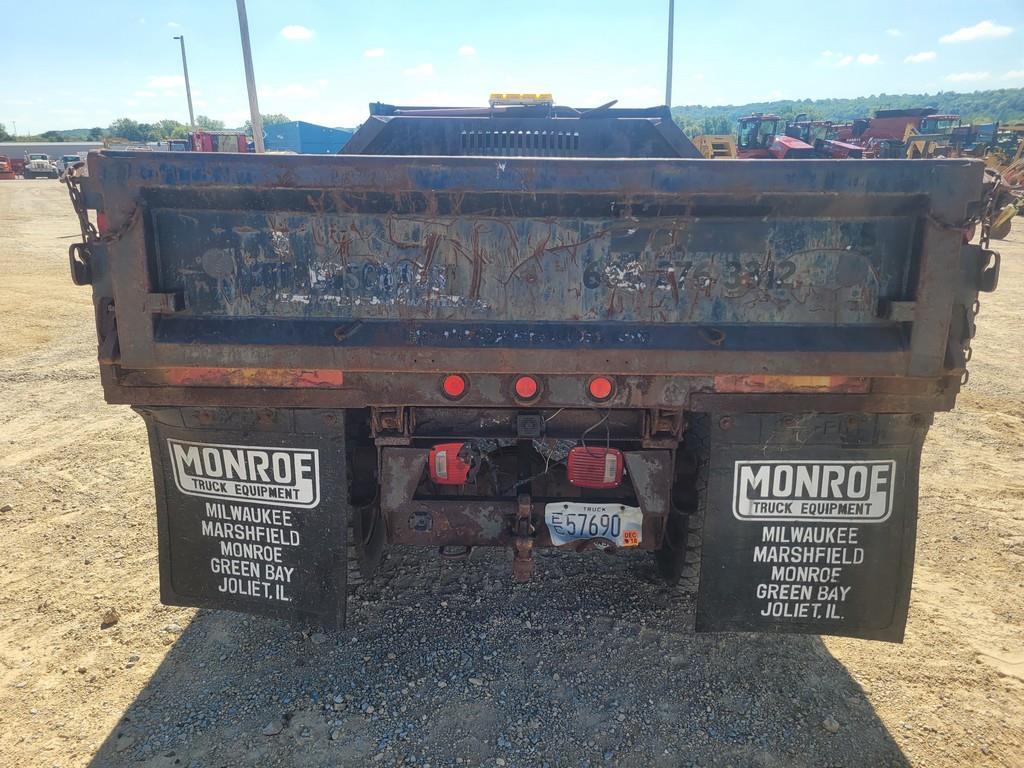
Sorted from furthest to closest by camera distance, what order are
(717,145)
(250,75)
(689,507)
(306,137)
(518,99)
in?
(306,137) < (717,145) < (250,75) < (518,99) < (689,507)

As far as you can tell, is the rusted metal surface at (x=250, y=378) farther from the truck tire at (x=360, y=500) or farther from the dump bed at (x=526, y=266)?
the truck tire at (x=360, y=500)

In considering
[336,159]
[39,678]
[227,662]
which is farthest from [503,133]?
[39,678]

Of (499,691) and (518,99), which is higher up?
(518,99)

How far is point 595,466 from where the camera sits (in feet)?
9.15

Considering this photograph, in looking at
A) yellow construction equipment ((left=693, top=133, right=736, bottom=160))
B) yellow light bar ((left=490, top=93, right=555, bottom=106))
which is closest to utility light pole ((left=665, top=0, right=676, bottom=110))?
yellow construction equipment ((left=693, top=133, right=736, bottom=160))

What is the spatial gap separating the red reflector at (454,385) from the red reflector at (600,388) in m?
0.47

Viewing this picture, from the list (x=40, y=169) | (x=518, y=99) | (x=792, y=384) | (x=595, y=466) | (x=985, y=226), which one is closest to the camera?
(x=985, y=226)

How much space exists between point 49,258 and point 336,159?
591 inches

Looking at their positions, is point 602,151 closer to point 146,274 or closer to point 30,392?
point 146,274

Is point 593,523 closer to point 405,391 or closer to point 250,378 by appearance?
point 405,391

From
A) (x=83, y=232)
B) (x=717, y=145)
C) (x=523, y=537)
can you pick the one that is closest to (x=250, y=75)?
(x=83, y=232)

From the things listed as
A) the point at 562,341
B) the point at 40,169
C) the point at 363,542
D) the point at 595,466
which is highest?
the point at 40,169

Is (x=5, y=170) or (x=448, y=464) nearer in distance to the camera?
(x=448, y=464)

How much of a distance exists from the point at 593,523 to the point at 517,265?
115 centimetres
